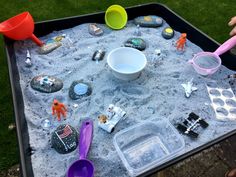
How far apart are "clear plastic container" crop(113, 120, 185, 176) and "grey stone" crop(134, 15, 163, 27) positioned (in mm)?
704

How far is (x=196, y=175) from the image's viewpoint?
130 centimetres

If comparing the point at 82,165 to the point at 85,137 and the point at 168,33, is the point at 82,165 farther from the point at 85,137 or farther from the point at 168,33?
the point at 168,33

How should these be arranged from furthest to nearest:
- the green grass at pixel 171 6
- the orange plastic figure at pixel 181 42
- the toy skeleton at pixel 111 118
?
1. the green grass at pixel 171 6
2. the orange plastic figure at pixel 181 42
3. the toy skeleton at pixel 111 118

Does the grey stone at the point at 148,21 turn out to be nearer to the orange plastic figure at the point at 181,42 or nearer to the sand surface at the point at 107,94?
the sand surface at the point at 107,94

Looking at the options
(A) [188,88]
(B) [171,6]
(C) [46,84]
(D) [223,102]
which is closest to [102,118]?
(C) [46,84]

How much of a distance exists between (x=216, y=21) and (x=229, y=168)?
1192mm

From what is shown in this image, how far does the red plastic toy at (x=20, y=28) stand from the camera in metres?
1.37

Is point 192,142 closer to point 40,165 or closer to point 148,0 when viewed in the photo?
point 40,165

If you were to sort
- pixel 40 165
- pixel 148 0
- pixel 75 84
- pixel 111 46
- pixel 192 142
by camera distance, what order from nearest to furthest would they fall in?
1. pixel 40 165
2. pixel 192 142
3. pixel 75 84
4. pixel 111 46
5. pixel 148 0

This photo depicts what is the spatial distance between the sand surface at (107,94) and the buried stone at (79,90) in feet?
0.07

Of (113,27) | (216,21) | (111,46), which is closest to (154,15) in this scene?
(113,27)

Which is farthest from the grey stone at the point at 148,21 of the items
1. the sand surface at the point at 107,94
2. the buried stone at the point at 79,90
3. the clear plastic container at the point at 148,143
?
the clear plastic container at the point at 148,143

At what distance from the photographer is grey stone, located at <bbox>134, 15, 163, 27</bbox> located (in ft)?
5.36

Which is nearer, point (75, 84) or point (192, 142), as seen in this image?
point (192, 142)
